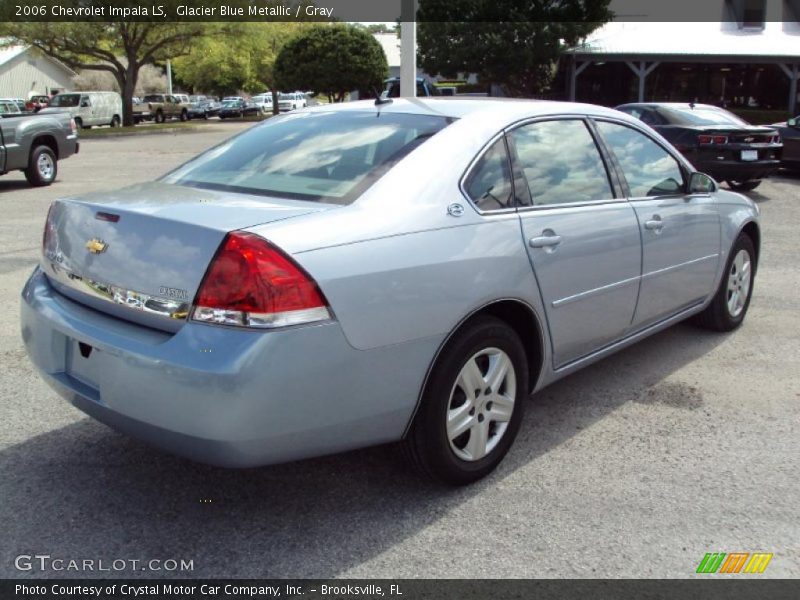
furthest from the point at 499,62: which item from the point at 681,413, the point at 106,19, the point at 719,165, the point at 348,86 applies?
the point at 681,413

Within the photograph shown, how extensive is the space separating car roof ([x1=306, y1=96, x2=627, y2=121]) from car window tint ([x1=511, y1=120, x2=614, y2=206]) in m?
0.07

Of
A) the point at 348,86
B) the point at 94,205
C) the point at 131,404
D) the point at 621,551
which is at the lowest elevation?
the point at 621,551

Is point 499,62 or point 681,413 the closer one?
point 681,413

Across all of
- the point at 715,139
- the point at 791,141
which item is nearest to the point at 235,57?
the point at 791,141

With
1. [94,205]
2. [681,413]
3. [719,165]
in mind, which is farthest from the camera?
[719,165]

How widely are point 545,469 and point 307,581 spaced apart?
1326 millimetres

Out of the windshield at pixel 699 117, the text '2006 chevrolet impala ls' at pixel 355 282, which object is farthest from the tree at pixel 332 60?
the text '2006 chevrolet impala ls' at pixel 355 282

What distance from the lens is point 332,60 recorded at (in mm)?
44438

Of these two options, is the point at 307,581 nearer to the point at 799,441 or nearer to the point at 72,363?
the point at 72,363

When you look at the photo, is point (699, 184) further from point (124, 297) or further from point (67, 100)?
point (67, 100)

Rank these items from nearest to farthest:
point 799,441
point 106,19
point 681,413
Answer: point 799,441, point 681,413, point 106,19

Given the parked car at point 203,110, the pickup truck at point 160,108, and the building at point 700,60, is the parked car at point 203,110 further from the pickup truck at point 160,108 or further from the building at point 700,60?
the building at point 700,60

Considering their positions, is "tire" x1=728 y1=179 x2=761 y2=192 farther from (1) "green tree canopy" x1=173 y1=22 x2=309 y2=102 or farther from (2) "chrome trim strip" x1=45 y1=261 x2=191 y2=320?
(1) "green tree canopy" x1=173 y1=22 x2=309 y2=102

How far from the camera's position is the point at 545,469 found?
12.0ft
